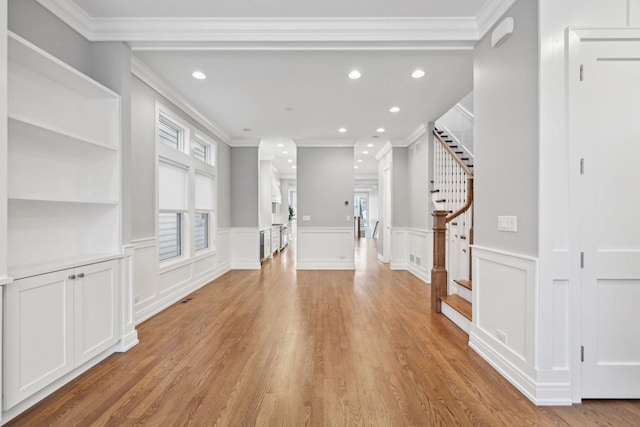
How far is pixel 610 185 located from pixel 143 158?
4282mm

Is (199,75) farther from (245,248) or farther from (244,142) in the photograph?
(245,248)

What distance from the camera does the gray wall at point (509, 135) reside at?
1.97 meters

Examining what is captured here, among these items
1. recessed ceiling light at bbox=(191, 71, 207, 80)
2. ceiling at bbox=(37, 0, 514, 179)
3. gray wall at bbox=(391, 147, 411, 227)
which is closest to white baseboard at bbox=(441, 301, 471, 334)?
ceiling at bbox=(37, 0, 514, 179)

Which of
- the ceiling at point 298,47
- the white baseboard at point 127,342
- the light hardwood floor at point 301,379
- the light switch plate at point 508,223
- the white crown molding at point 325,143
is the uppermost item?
the ceiling at point 298,47

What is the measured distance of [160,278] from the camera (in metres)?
3.78

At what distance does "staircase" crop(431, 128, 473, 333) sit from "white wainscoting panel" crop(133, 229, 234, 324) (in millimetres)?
3454

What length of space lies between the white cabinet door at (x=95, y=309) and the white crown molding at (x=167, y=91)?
84.5 inches

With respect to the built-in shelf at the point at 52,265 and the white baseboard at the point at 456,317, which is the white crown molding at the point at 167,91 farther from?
the white baseboard at the point at 456,317

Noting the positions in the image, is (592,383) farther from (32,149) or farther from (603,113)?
(32,149)

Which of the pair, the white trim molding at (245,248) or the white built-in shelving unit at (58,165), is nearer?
the white built-in shelving unit at (58,165)

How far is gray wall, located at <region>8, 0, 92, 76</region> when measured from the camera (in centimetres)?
206

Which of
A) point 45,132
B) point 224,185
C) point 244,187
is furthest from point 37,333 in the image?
point 244,187

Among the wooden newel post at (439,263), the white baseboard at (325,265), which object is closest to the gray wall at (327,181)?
the white baseboard at (325,265)

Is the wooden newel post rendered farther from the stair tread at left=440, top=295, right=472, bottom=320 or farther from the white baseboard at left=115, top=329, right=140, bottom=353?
the white baseboard at left=115, top=329, right=140, bottom=353
